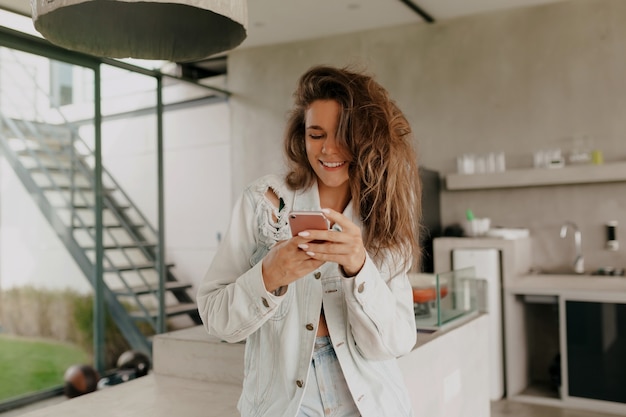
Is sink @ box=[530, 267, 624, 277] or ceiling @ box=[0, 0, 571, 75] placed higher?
ceiling @ box=[0, 0, 571, 75]

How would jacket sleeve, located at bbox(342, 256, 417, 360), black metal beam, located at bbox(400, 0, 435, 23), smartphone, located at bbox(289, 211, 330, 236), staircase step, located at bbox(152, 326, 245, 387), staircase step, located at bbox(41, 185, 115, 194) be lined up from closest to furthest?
smartphone, located at bbox(289, 211, 330, 236) → jacket sleeve, located at bbox(342, 256, 417, 360) → staircase step, located at bbox(152, 326, 245, 387) → staircase step, located at bbox(41, 185, 115, 194) → black metal beam, located at bbox(400, 0, 435, 23)

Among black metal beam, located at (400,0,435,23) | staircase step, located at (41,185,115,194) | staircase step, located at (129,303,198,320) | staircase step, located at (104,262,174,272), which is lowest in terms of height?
staircase step, located at (129,303,198,320)

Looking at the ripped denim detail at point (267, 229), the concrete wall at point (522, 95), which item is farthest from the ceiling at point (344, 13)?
the ripped denim detail at point (267, 229)

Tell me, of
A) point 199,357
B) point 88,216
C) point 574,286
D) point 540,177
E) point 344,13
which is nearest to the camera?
point 199,357

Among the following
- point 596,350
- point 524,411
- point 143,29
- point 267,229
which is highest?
point 143,29

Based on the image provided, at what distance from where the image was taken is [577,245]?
5340 millimetres

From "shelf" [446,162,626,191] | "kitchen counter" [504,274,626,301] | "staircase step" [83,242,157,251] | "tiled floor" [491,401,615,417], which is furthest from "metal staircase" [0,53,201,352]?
"kitchen counter" [504,274,626,301]

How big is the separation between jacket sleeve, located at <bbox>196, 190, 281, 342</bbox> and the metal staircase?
4095 millimetres

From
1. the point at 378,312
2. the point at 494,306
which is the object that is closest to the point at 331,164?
the point at 378,312

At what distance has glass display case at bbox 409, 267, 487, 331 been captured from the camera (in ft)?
8.45

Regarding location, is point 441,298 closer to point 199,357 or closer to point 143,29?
point 199,357

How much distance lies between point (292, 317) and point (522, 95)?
498 cm

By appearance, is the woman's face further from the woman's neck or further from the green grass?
the green grass

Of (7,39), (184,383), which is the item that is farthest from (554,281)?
(7,39)
